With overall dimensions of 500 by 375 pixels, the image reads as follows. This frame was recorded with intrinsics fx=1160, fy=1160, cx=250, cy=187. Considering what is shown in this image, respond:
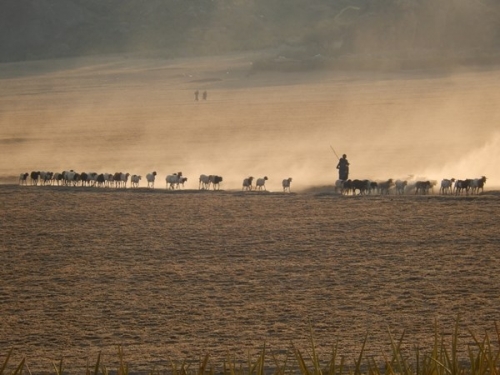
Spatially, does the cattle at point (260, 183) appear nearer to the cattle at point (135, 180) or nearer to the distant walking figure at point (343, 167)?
the distant walking figure at point (343, 167)

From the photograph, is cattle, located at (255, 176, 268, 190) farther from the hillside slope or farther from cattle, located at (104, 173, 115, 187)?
the hillside slope

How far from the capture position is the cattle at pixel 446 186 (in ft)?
76.9

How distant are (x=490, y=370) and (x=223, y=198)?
17135mm

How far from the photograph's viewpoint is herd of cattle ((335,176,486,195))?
23.2 metres

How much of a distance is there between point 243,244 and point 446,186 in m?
6.51

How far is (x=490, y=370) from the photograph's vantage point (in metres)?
6.50

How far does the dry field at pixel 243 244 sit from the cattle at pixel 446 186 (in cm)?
90

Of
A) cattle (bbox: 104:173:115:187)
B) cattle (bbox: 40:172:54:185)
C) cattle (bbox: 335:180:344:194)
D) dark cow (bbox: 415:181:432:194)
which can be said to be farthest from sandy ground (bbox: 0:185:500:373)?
cattle (bbox: 40:172:54:185)

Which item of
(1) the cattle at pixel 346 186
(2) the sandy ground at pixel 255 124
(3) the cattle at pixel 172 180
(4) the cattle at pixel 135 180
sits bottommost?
(1) the cattle at pixel 346 186

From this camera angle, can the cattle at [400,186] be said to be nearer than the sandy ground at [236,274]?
No

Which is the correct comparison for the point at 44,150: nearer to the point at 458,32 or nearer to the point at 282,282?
the point at 282,282

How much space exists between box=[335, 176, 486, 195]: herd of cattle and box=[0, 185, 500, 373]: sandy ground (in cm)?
37

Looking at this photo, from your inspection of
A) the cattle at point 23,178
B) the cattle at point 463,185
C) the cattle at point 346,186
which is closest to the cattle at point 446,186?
the cattle at point 463,185

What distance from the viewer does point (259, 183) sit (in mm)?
24578
